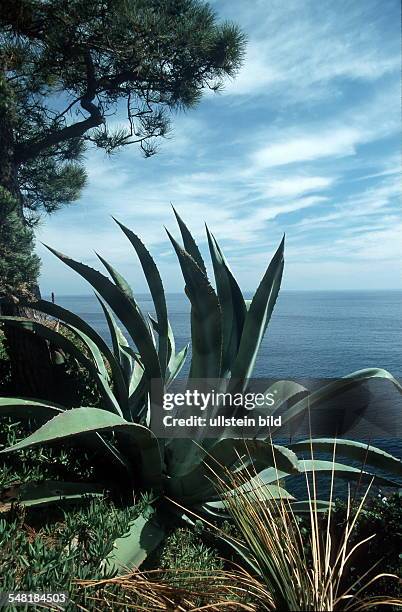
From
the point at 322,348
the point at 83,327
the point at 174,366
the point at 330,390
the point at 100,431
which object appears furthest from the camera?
the point at 322,348

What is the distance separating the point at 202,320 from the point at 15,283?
4485 millimetres

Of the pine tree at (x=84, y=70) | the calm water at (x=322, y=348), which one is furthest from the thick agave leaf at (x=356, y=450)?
the calm water at (x=322, y=348)

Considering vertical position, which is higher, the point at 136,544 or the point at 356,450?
the point at 356,450

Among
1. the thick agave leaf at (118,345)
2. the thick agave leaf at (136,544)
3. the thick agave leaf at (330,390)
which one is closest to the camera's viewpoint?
the thick agave leaf at (136,544)

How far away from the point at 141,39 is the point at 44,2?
3.75 ft

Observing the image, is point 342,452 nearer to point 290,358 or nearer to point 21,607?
point 21,607

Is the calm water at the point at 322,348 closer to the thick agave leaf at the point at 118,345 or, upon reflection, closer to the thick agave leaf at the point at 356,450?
the thick agave leaf at the point at 118,345

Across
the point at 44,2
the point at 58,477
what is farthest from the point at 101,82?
the point at 58,477

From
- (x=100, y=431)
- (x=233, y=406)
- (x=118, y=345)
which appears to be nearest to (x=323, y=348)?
(x=118, y=345)

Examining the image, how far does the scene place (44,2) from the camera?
5.85m

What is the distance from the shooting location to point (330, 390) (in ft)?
5.86

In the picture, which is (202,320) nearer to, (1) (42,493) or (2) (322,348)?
(1) (42,493)

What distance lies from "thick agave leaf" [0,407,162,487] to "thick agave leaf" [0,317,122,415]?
136 millimetres

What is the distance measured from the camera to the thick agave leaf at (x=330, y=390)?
1785 mm
